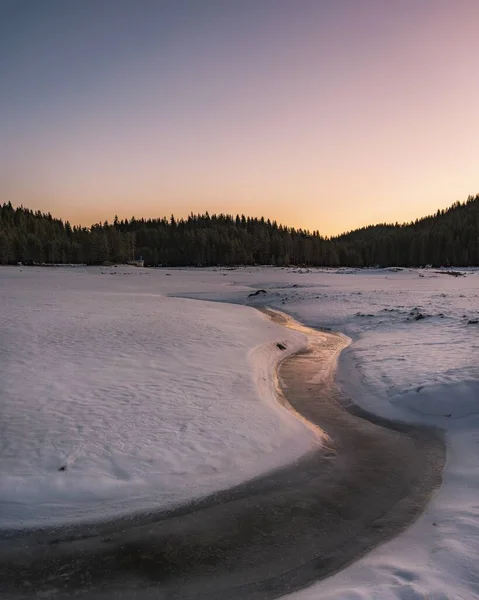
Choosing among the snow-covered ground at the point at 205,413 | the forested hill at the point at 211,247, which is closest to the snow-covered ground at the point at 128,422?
the snow-covered ground at the point at 205,413

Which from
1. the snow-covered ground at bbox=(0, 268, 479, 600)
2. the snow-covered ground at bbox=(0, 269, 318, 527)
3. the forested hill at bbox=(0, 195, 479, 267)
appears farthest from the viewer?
the forested hill at bbox=(0, 195, 479, 267)

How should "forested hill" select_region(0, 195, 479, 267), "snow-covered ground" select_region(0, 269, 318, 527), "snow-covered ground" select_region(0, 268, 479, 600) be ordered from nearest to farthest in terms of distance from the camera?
"snow-covered ground" select_region(0, 268, 479, 600) < "snow-covered ground" select_region(0, 269, 318, 527) < "forested hill" select_region(0, 195, 479, 267)

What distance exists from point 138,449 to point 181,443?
846 millimetres

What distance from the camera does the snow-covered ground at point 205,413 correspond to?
5.20 meters

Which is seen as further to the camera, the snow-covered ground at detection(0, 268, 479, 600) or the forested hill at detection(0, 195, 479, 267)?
the forested hill at detection(0, 195, 479, 267)

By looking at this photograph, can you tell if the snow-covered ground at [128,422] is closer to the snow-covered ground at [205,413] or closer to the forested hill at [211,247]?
the snow-covered ground at [205,413]

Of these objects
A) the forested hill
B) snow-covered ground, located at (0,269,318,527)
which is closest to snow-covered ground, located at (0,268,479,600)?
snow-covered ground, located at (0,269,318,527)

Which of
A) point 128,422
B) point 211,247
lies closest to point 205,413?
point 128,422

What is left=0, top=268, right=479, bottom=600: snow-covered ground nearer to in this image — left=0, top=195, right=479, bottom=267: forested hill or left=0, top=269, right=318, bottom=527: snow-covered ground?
left=0, top=269, right=318, bottom=527: snow-covered ground

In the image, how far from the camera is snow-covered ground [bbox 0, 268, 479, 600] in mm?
5203

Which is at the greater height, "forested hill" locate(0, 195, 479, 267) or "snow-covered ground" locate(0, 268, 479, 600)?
"forested hill" locate(0, 195, 479, 267)

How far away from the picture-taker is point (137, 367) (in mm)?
12438

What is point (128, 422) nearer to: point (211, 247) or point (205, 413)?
point (205, 413)

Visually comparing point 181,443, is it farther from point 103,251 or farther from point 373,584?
point 103,251
